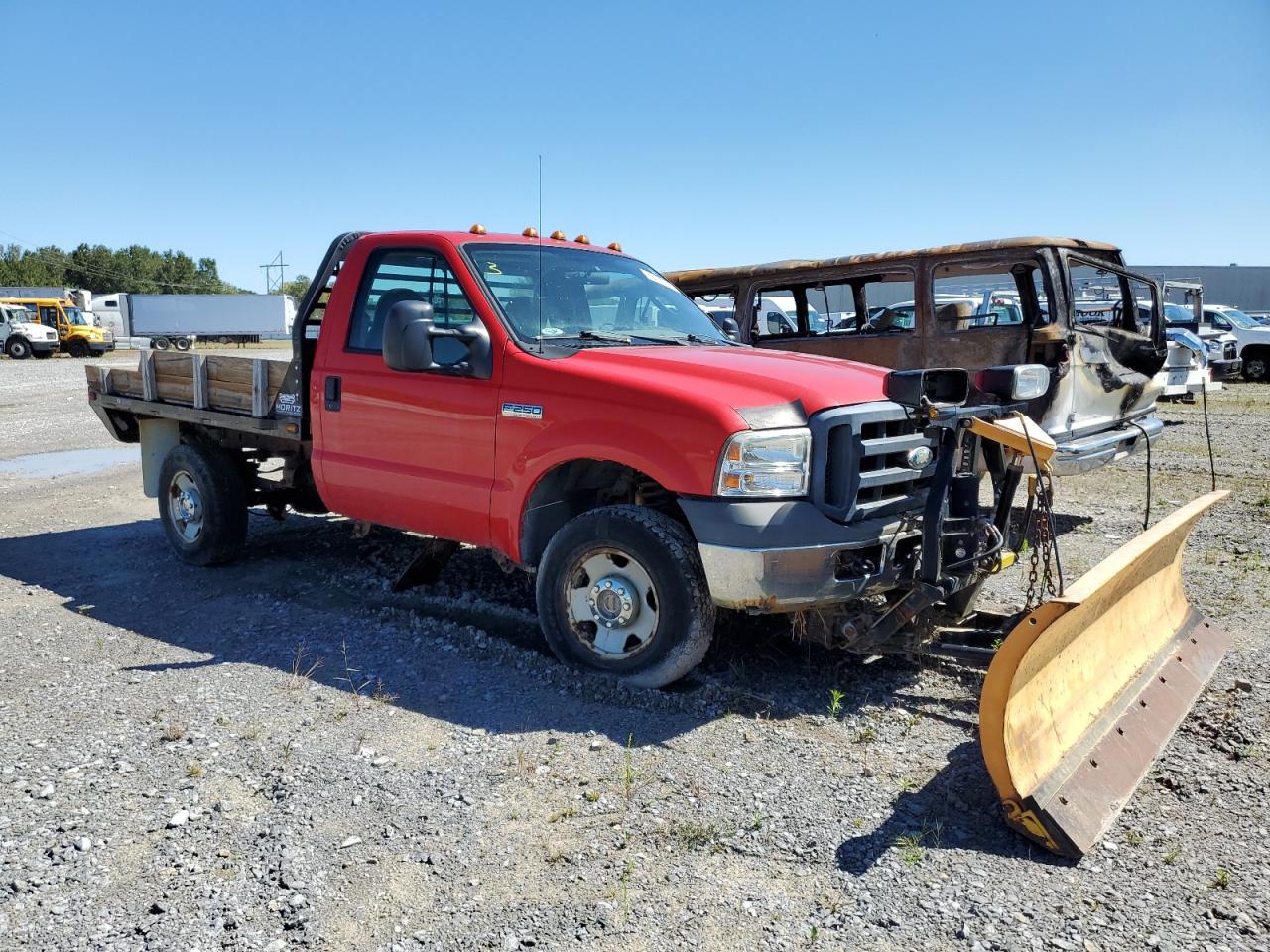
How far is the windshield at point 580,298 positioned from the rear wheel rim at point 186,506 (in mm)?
2910

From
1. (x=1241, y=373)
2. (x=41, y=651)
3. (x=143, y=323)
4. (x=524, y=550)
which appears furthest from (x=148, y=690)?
(x=143, y=323)

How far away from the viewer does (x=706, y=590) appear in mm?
4375

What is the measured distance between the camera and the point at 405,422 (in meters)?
5.33

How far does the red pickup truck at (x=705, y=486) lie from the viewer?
154 inches

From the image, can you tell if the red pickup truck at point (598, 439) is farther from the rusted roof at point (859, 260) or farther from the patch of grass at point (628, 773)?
the rusted roof at point (859, 260)

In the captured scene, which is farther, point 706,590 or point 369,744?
point 706,590

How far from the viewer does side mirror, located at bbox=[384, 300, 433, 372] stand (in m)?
4.68

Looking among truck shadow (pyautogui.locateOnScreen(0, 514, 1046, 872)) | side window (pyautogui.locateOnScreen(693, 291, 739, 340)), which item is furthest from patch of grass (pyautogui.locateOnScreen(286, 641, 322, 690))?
side window (pyautogui.locateOnScreen(693, 291, 739, 340))

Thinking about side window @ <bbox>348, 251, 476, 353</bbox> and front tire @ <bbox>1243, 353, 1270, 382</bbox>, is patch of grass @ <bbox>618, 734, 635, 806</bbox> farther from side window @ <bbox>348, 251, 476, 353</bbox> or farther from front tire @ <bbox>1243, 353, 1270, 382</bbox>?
front tire @ <bbox>1243, 353, 1270, 382</bbox>

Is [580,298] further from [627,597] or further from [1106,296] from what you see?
[1106,296]

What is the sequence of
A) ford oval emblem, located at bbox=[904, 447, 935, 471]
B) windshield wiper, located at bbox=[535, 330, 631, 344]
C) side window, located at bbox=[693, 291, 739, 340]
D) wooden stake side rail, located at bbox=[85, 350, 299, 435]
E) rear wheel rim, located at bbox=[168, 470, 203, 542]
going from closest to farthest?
ford oval emblem, located at bbox=[904, 447, 935, 471], windshield wiper, located at bbox=[535, 330, 631, 344], wooden stake side rail, located at bbox=[85, 350, 299, 435], rear wheel rim, located at bbox=[168, 470, 203, 542], side window, located at bbox=[693, 291, 739, 340]

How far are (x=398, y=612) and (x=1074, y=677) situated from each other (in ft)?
11.8

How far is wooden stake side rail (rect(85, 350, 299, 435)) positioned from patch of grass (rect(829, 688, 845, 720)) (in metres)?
3.49

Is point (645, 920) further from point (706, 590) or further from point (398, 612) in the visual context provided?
point (398, 612)
